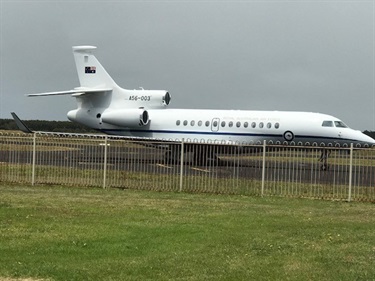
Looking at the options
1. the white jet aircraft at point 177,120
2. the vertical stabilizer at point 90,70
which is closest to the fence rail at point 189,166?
the white jet aircraft at point 177,120

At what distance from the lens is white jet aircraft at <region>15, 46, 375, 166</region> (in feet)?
96.0

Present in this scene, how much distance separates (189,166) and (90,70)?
21682 mm

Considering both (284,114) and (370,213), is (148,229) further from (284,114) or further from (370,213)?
(284,114)

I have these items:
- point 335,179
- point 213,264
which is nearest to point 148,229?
point 213,264

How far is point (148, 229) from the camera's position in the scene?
32.2 ft

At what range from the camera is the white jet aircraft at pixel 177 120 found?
96.0 ft

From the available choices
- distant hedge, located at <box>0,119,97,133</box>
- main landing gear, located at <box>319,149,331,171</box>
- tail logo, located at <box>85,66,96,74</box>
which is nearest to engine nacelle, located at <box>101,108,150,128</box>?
tail logo, located at <box>85,66,96,74</box>

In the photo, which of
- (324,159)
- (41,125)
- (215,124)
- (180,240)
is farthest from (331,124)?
(41,125)

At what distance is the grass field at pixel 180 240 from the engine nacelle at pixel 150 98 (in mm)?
21244

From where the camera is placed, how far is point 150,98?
35438 mm

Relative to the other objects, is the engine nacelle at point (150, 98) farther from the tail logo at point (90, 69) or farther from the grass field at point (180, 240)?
the grass field at point (180, 240)

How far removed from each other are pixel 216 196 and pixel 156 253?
26.5 feet

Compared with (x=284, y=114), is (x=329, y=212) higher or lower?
lower

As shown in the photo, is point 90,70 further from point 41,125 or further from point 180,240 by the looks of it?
point 41,125
